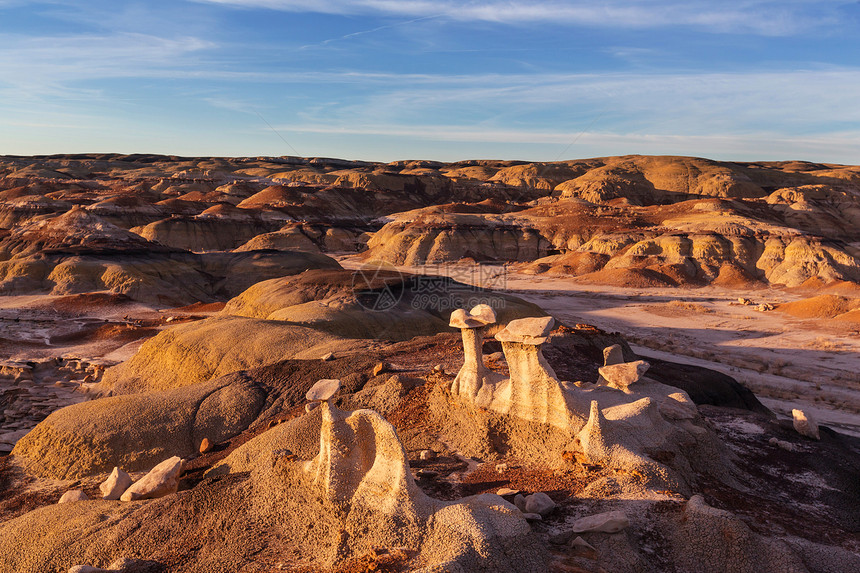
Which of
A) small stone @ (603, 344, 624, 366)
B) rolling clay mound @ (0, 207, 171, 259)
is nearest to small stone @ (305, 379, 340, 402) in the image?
small stone @ (603, 344, 624, 366)

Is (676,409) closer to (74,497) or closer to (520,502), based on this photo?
(520,502)

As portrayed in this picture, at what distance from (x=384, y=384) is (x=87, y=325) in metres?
25.7

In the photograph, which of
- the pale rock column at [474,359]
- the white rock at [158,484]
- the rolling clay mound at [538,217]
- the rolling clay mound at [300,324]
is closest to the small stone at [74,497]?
the white rock at [158,484]

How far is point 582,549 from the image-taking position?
6422 mm

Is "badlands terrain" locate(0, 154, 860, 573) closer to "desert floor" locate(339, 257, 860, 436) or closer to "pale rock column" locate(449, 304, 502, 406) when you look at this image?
"pale rock column" locate(449, 304, 502, 406)

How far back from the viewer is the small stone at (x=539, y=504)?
7137mm

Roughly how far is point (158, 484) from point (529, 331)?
21.8 feet

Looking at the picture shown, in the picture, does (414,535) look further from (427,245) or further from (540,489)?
(427,245)

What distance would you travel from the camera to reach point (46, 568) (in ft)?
23.8

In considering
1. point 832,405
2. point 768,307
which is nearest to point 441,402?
point 832,405

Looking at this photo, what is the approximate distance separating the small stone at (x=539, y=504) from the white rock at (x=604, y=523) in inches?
18.0

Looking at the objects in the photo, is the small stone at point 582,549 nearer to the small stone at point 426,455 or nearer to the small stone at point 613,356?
the small stone at point 426,455

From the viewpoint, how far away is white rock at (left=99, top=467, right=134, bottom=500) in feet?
32.0

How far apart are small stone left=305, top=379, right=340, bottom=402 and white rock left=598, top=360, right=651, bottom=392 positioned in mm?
6104
